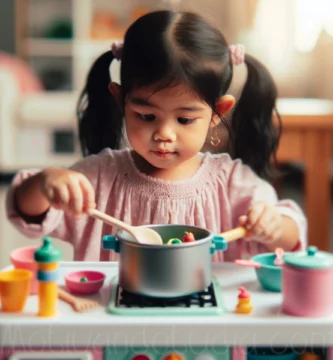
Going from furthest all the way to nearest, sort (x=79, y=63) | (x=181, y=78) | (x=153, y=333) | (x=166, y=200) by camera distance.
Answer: (x=79, y=63) → (x=166, y=200) → (x=181, y=78) → (x=153, y=333)

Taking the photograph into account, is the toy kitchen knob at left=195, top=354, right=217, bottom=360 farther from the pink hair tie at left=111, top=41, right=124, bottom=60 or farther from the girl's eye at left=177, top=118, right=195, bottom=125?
the pink hair tie at left=111, top=41, right=124, bottom=60

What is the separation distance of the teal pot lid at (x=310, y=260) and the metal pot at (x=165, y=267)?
78 mm

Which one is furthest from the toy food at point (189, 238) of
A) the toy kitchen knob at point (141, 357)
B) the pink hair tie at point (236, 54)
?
the pink hair tie at point (236, 54)

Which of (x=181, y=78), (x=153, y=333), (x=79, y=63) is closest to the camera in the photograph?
(x=153, y=333)

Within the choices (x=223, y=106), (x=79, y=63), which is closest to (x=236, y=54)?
(x=223, y=106)

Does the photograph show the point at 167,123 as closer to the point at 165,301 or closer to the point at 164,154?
the point at 164,154

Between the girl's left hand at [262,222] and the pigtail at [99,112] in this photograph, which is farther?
the pigtail at [99,112]

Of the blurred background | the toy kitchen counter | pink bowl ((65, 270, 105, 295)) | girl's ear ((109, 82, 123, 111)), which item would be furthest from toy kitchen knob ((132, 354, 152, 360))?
the blurred background

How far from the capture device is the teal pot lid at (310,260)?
570 millimetres

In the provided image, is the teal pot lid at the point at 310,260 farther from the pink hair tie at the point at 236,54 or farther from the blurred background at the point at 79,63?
the blurred background at the point at 79,63

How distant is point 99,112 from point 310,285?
15.1 inches

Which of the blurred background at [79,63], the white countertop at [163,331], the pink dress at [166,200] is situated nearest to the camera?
the white countertop at [163,331]

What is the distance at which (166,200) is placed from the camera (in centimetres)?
79

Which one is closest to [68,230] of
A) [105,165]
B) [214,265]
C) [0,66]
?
[105,165]
